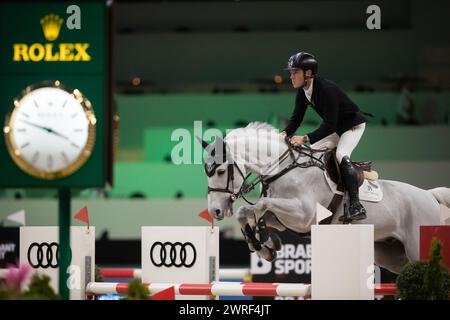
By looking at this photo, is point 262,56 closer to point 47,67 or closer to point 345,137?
point 345,137

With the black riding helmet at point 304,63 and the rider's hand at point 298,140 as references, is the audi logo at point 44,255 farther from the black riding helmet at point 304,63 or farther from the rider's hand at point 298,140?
the black riding helmet at point 304,63

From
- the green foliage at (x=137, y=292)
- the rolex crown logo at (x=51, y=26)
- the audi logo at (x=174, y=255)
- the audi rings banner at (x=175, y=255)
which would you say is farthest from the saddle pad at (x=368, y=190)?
the rolex crown logo at (x=51, y=26)

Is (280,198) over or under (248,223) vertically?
over

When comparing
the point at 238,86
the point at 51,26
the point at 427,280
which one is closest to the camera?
the point at 51,26

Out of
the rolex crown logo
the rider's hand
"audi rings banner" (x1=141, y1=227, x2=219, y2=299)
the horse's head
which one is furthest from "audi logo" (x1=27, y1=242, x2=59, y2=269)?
the rolex crown logo

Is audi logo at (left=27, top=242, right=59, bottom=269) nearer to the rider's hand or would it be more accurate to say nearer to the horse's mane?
the horse's mane

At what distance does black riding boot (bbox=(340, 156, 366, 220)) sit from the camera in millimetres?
5520

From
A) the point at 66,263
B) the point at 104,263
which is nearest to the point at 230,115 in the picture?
the point at 104,263

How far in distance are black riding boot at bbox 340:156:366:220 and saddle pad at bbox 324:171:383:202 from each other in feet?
0.39

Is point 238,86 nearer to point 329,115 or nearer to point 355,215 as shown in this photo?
point 329,115

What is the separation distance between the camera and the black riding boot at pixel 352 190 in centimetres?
552

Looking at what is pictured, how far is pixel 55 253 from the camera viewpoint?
5.61 metres

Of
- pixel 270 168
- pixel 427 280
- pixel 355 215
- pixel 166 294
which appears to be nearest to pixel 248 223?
pixel 270 168

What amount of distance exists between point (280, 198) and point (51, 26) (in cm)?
194
